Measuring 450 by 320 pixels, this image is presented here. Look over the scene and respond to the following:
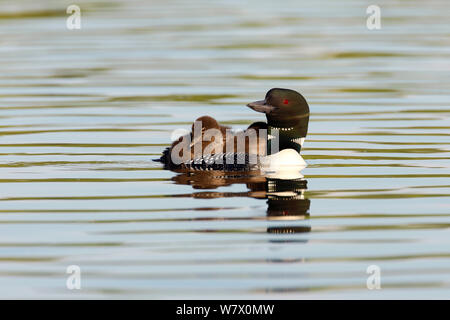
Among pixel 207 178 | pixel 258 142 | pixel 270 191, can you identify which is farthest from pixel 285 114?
pixel 270 191

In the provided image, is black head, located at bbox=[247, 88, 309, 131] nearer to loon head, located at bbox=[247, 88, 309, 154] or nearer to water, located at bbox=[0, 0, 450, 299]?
loon head, located at bbox=[247, 88, 309, 154]

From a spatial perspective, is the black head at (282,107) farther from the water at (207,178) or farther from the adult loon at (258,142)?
the water at (207,178)

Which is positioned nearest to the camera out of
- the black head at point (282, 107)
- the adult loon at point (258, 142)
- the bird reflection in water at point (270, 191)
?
the bird reflection in water at point (270, 191)

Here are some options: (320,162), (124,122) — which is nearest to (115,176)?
(320,162)

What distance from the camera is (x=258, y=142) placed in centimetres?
1036

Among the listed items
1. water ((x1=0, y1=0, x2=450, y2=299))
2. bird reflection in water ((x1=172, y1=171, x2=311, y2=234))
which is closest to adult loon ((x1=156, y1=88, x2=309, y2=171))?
bird reflection in water ((x1=172, y1=171, x2=311, y2=234))

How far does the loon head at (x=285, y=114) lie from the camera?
34.2ft

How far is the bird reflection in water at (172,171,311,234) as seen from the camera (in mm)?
8445

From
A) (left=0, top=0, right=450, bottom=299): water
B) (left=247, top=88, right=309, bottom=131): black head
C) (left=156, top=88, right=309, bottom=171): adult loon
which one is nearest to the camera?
(left=0, top=0, right=450, bottom=299): water

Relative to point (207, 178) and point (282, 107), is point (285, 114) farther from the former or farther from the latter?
point (207, 178)

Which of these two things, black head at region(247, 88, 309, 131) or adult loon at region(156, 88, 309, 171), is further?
black head at region(247, 88, 309, 131)

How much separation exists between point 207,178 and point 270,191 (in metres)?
0.83

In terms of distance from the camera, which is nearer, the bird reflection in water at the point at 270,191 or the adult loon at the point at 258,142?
the bird reflection in water at the point at 270,191

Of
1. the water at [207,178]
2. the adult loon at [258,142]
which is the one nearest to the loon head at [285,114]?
the adult loon at [258,142]
